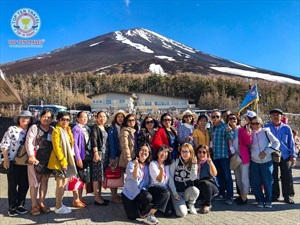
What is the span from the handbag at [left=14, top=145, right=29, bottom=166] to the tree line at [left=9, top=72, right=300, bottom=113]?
1330 inches

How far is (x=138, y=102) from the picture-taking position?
43.2 metres

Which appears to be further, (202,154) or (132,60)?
(132,60)

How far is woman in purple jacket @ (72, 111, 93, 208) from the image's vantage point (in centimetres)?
448

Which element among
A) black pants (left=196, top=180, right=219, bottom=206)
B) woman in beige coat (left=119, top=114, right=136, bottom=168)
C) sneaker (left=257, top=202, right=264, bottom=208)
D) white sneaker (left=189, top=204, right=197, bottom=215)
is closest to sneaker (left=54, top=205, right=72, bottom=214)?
woman in beige coat (left=119, top=114, right=136, bottom=168)

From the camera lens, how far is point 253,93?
13211 millimetres

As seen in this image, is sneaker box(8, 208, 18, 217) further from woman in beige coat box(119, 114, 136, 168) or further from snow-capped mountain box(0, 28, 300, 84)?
snow-capped mountain box(0, 28, 300, 84)

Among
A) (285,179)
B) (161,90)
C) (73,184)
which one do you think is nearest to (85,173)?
(73,184)

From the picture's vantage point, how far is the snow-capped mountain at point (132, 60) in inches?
3246

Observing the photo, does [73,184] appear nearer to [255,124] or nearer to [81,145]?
[81,145]

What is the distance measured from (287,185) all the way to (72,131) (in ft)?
12.0

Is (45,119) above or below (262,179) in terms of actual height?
above

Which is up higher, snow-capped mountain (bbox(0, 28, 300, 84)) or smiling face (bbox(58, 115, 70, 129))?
snow-capped mountain (bbox(0, 28, 300, 84))

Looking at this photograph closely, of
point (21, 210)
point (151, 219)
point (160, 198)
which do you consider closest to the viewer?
point (151, 219)

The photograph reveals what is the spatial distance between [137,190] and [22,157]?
1.68 metres
